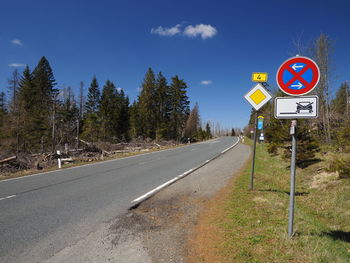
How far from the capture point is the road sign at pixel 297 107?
3.14 m

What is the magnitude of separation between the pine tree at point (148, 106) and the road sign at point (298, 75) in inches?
1624

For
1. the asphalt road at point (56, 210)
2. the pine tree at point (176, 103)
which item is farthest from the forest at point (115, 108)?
the asphalt road at point (56, 210)

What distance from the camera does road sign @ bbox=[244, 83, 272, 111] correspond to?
586 centimetres

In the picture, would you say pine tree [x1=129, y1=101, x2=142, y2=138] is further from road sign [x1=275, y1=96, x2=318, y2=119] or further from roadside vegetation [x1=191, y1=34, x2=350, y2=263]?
road sign [x1=275, y1=96, x2=318, y2=119]

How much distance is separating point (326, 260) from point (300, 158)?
9568mm

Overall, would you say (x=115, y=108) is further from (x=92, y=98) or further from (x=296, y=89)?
(x=296, y=89)

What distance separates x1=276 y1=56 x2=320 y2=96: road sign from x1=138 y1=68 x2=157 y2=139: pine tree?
41.3 metres

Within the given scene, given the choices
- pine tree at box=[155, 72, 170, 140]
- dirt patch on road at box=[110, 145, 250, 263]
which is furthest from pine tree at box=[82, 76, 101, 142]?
dirt patch on road at box=[110, 145, 250, 263]

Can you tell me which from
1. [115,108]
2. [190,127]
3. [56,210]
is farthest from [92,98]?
[56,210]

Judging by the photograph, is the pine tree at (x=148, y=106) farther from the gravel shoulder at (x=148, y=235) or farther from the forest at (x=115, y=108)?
the gravel shoulder at (x=148, y=235)

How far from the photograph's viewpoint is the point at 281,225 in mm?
4000

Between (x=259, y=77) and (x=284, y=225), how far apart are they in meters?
4.00

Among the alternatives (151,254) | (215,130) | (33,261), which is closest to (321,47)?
(151,254)

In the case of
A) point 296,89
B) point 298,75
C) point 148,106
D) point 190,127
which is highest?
point 148,106
